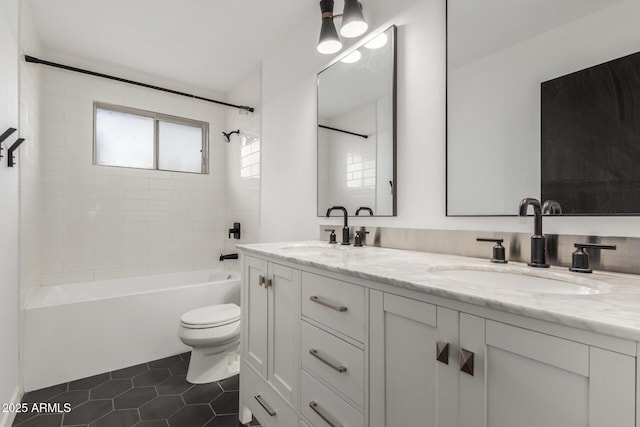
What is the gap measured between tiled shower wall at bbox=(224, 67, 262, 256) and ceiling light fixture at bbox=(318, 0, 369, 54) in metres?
1.32

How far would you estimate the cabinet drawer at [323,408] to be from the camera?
0.99 m

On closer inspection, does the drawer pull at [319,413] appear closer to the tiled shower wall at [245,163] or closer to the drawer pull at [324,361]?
the drawer pull at [324,361]

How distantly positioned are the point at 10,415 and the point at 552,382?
2476 mm

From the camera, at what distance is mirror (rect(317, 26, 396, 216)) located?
5.41 ft

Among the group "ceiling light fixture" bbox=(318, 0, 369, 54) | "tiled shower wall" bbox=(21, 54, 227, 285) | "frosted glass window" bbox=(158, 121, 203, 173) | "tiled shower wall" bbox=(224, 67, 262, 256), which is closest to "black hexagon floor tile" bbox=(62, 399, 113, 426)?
"tiled shower wall" bbox=(21, 54, 227, 285)

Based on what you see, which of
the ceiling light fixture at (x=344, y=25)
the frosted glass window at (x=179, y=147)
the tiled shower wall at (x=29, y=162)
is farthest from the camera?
the frosted glass window at (x=179, y=147)

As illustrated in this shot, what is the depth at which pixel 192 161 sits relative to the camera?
142 inches

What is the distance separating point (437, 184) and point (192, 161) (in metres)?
3.02

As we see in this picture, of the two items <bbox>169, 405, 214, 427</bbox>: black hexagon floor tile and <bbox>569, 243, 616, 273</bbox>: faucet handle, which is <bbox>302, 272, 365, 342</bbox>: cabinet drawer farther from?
<bbox>169, 405, 214, 427</bbox>: black hexagon floor tile

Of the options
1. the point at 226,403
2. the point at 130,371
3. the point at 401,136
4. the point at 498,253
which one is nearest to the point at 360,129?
the point at 401,136

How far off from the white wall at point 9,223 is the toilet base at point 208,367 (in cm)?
92

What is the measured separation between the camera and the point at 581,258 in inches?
36.6

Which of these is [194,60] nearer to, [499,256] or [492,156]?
[492,156]

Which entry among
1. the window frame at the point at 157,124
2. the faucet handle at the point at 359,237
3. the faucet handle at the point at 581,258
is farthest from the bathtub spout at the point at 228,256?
the faucet handle at the point at 581,258
